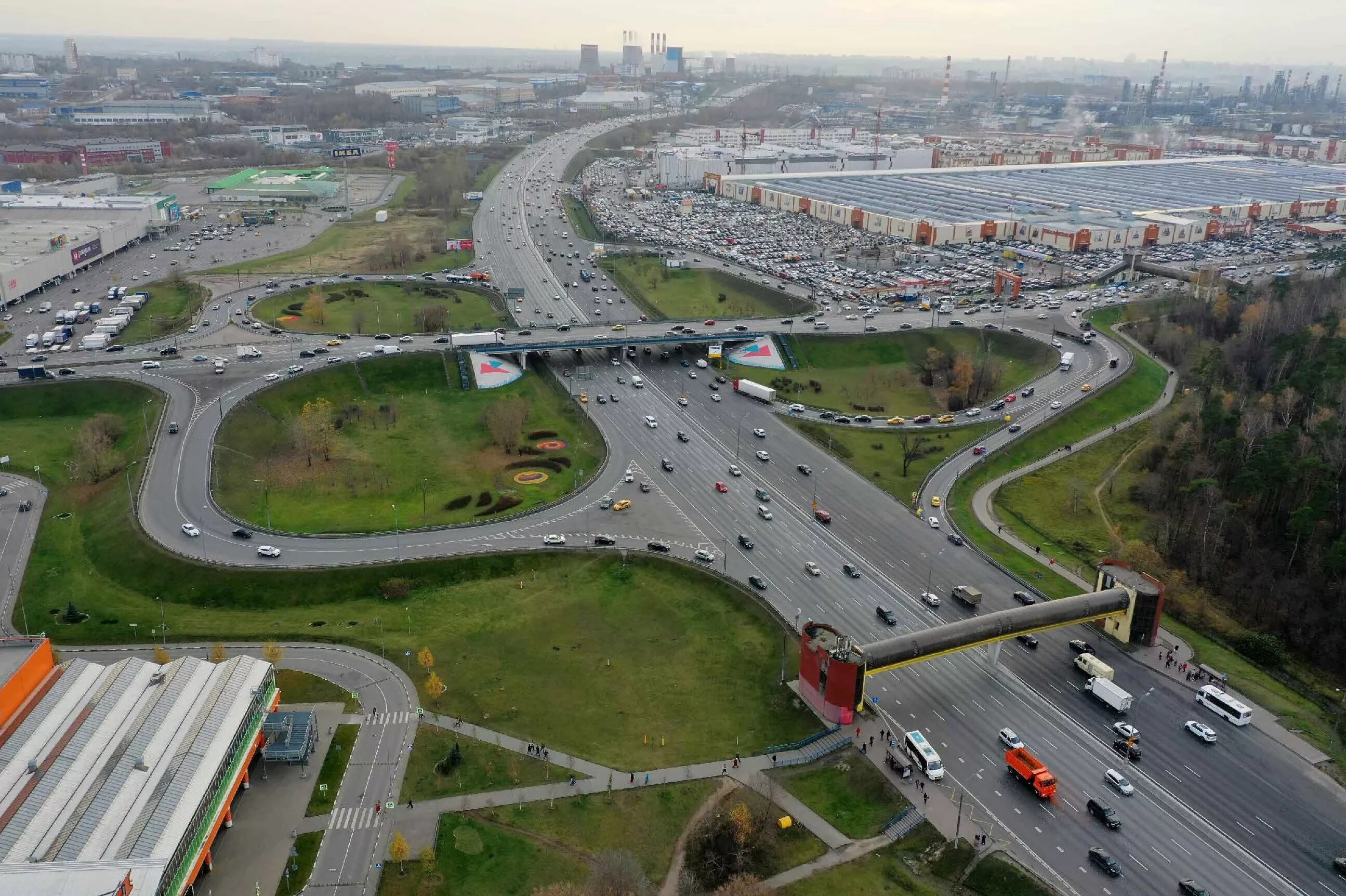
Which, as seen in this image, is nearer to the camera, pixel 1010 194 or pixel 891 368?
pixel 891 368

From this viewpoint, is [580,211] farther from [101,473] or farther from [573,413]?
[101,473]

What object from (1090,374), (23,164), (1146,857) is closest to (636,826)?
(1146,857)

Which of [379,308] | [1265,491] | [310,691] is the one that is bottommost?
[310,691]

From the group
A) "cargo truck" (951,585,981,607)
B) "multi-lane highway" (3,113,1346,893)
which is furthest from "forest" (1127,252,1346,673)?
"cargo truck" (951,585,981,607)

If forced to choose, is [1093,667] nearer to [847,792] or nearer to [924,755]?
[924,755]

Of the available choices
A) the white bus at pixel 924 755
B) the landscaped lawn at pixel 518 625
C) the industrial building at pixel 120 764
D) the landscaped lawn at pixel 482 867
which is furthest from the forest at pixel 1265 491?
the industrial building at pixel 120 764

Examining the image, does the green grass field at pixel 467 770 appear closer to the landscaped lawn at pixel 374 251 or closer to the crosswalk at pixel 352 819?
the crosswalk at pixel 352 819

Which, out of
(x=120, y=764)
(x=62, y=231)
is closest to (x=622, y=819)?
(x=120, y=764)
